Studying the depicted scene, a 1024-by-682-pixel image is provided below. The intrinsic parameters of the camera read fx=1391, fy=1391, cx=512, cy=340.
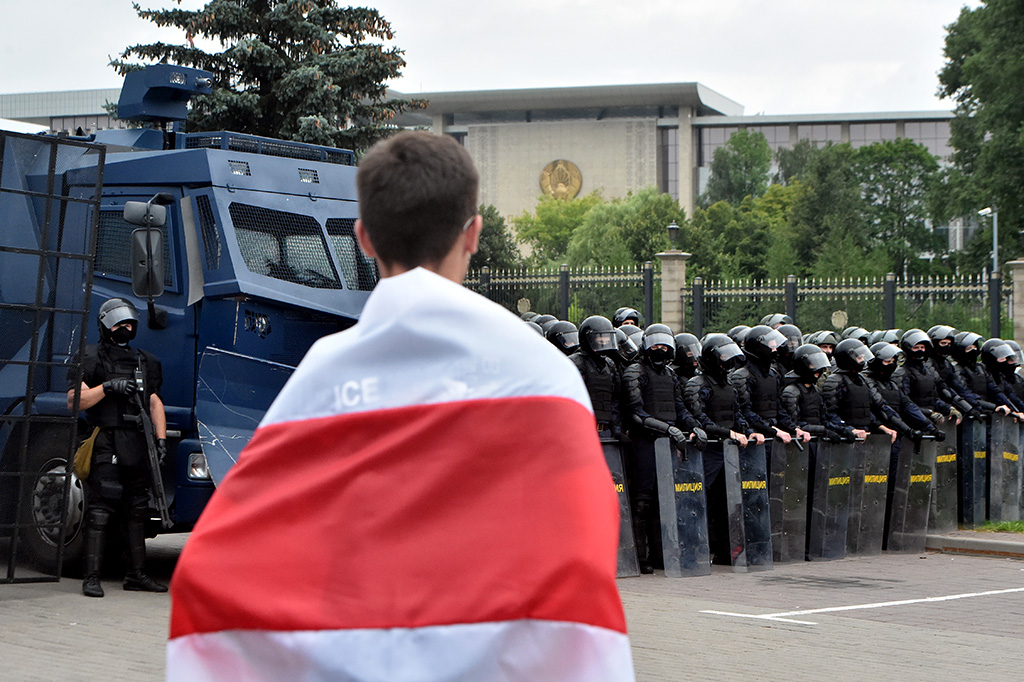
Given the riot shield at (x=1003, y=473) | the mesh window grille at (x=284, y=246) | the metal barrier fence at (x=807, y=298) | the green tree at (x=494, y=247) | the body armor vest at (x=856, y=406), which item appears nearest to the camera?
the mesh window grille at (x=284, y=246)

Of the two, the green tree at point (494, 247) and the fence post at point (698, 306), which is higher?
the green tree at point (494, 247)

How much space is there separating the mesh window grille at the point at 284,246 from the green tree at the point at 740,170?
100614 mm

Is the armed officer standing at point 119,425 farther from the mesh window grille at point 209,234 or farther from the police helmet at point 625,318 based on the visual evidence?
the police helmet at point 625,318

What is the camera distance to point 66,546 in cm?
1050

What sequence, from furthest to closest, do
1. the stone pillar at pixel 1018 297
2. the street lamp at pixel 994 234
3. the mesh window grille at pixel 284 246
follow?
the street lamp at pixel 994 234 < the stone pillar at pixel 1018 297 < the mesh window grille at pixel 284 246

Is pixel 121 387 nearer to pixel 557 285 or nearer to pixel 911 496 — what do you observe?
pixel 911 496

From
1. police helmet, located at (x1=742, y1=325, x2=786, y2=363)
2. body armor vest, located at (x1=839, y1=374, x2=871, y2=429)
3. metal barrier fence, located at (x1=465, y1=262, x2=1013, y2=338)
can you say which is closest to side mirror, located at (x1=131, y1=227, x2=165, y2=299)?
police helmet, located at (x1=742, y1=325, x2=786, y2=363)

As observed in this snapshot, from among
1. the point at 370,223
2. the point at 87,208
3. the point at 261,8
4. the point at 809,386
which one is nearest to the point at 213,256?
the point at 87,208

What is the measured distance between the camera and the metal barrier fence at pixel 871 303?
27.9m

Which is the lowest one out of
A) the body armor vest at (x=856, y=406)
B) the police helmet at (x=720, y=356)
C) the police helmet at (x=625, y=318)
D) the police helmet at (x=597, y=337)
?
the body armor vest at (x=856, y=406)

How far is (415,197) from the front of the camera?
210 cm

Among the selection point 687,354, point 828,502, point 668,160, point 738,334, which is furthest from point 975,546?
point 668,160

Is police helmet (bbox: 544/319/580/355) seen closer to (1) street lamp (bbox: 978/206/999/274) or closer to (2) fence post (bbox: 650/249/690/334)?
(2) fence post (bbox: 650/249/690/334)

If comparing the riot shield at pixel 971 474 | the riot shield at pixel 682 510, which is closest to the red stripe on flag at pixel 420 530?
the riot shield at pixel 682 510
